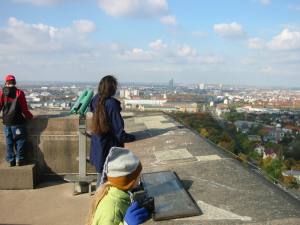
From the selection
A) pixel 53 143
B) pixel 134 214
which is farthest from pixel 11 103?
pixel 134 214

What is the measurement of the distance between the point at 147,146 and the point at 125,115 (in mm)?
3666

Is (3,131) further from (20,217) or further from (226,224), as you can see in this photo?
(226,224)

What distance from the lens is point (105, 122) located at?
4.77 metres

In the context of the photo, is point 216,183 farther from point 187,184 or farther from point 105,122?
point 105,122

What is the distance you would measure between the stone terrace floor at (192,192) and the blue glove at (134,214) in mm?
1028

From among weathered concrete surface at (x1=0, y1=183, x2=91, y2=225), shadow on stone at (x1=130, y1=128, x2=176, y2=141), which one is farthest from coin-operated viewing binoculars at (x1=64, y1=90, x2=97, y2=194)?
shadow on stone at (x1=130, y1=128, x2=176, y2=141)

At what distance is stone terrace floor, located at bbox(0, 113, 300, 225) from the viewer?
3.48 metres

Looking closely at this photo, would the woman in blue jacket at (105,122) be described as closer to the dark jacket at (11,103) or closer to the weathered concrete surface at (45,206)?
the weathered concrete surface at (45,206)

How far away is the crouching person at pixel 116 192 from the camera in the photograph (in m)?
2.28

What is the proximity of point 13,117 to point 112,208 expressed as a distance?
4.31m

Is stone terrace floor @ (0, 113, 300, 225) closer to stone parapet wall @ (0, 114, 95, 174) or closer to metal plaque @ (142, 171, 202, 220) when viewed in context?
metal plaque @ (142, 171, 202, 220)

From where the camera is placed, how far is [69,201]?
235 inches

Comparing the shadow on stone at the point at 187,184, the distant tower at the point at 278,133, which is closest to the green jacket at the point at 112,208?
the shadow on stone at the point at 187,184

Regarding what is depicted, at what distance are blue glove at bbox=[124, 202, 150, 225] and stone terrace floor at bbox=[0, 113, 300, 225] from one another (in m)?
1.03
